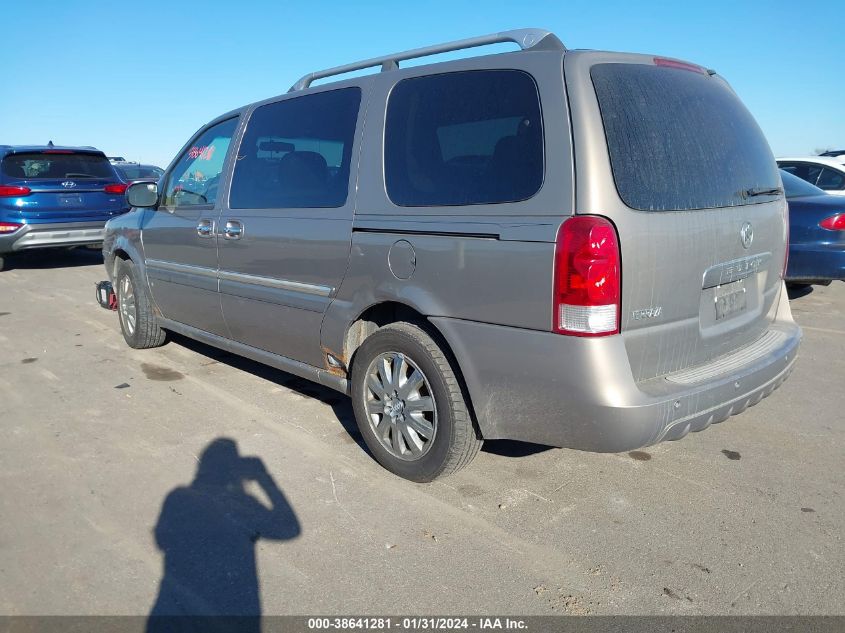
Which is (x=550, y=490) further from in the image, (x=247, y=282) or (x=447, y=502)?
(x=247, y=282)

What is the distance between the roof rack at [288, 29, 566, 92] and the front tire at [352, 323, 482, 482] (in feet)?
4.58

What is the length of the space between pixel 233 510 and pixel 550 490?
4.95 ft

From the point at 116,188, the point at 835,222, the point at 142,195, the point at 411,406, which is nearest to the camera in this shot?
the point at 411,406

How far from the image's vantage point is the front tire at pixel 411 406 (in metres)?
3.15

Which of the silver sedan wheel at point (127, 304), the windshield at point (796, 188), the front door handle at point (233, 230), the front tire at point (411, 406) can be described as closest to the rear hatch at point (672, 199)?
the front tire at point (411, 406)

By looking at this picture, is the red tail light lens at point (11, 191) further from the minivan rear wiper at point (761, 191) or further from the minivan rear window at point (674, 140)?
the minivan rear wiper at point (761, 191)

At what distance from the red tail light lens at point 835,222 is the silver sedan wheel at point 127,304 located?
6616 mm

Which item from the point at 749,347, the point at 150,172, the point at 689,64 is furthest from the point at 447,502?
the point at 150,172

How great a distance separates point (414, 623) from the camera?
2.44m

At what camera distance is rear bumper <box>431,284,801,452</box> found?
8.78 feet

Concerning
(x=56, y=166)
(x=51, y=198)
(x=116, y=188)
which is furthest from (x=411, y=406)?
(x=56, y=166)

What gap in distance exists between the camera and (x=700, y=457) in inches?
147

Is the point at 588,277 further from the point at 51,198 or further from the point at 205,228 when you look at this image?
the point at 51,198

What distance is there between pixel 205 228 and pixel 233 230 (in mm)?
384
